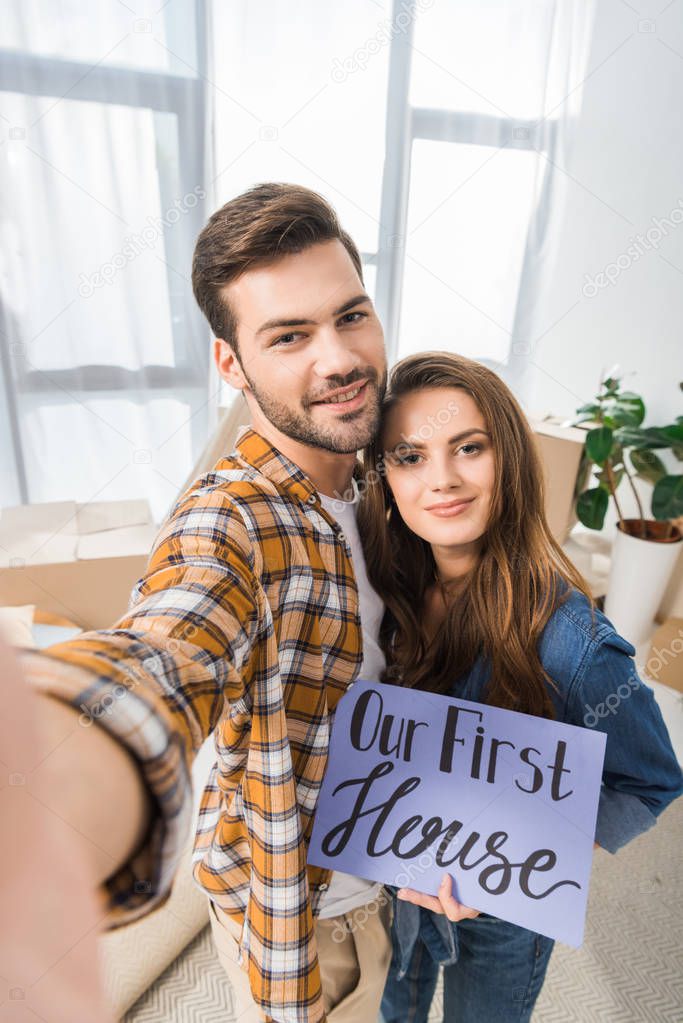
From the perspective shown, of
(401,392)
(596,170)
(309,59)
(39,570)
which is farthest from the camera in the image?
(596,170)

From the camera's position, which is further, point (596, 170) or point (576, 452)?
point (596, 170)

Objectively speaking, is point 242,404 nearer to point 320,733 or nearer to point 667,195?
point 320,733

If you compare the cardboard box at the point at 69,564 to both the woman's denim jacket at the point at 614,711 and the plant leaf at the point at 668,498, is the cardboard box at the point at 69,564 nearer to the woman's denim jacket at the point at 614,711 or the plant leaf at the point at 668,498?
the woman's denim jacket at the point at 614,711

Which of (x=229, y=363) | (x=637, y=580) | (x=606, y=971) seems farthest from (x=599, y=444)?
(x=229, y=363)

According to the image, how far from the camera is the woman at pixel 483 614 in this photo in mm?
696

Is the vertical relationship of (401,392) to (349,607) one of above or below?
above

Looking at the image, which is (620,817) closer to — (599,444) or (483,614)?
(483,614)

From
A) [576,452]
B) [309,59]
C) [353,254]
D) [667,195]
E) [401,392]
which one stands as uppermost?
[309,59]

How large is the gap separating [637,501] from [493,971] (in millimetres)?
1642

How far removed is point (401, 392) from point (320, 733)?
43cm

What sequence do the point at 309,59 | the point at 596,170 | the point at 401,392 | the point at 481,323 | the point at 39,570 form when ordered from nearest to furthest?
the point at 401,392 → the point at 39,570 → the point at 309,59 → the point at 596,170 → the point at 481,323

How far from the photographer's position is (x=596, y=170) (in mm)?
2520

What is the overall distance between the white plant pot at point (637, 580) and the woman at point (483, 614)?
1.43 m

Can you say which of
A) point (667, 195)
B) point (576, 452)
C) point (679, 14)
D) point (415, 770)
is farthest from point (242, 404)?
point (679, 14)
